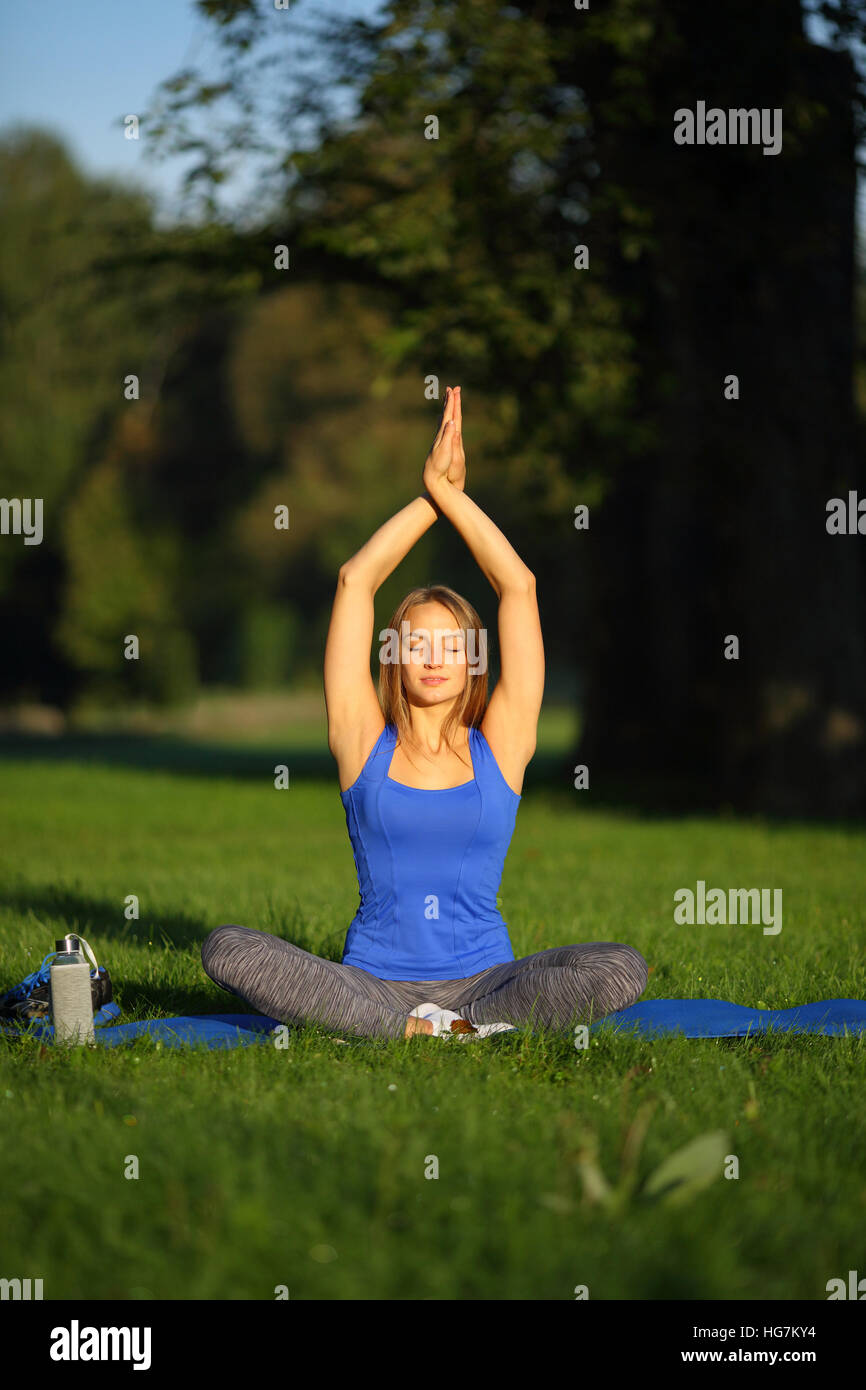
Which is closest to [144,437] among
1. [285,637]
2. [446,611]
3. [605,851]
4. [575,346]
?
[285,637]

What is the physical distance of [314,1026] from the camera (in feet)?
14.5

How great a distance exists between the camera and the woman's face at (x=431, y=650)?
459cm

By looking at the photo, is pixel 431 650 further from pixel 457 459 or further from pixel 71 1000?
pixel 71 1000

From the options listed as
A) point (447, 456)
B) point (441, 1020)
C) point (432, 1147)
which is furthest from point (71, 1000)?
point (447, 456)

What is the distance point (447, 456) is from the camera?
15.5 feet

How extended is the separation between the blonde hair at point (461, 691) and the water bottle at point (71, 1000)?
4.32 feet

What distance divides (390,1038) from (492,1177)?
4.32ft

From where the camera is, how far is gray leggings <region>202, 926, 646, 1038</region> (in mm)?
4359

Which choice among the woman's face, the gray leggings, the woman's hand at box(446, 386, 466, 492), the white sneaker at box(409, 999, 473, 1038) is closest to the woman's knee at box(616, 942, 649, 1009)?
the gray leggings

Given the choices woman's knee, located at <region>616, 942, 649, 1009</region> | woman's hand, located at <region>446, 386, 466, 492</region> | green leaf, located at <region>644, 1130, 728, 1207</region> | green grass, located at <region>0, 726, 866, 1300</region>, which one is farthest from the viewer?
woman's hand, located at <region>446, 386, 466, 492</region>

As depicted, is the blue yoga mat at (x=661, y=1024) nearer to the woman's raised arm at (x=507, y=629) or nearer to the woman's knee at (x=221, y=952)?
the woman's knee at (x=221, y=952)

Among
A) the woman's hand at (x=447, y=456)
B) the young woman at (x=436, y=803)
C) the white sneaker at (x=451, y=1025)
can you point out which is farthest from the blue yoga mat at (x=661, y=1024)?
the woman's hand at (x=447, y=456)

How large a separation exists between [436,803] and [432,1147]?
1.47 meters

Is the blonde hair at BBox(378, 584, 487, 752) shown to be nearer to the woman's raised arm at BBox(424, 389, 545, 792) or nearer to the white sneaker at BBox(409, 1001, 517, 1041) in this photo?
the woman's raised arm at BBox(424, 389, 545, 792)
